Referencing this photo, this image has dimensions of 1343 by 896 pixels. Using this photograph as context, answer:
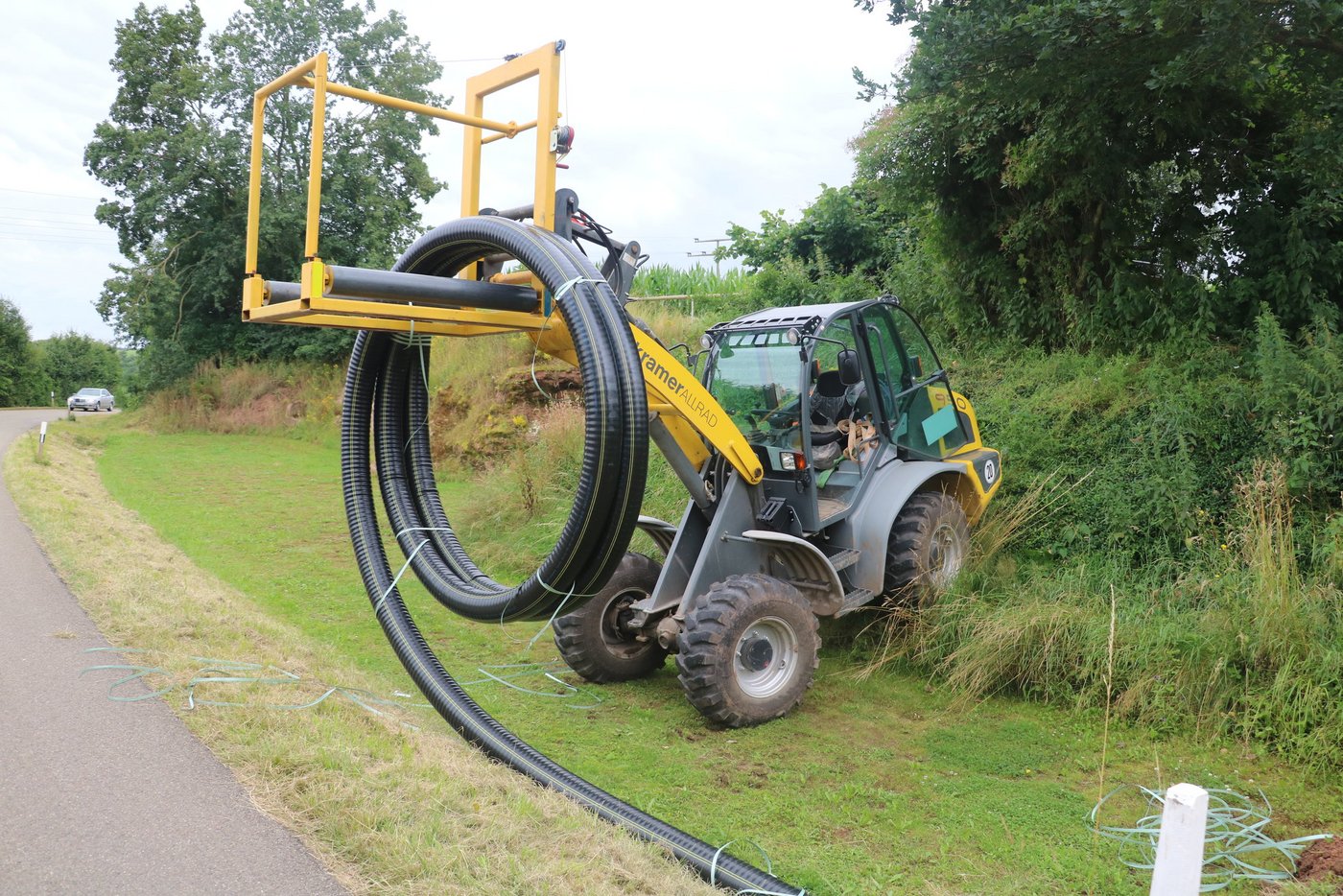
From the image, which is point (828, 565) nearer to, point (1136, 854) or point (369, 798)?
point (1136, 854)

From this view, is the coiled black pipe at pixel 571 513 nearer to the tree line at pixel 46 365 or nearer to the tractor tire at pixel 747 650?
the tractor tire at pixel 747 650

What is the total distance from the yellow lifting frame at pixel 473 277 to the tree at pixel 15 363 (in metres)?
53.1

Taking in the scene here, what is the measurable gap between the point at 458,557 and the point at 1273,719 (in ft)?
15.0

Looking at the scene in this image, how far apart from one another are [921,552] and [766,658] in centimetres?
156

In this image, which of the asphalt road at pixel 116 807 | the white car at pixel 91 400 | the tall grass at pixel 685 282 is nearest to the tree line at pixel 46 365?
the white car at pixel 91 400

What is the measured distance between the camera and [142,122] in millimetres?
28250

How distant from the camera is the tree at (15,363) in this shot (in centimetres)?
4844

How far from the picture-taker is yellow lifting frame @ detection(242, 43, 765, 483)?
4.56 m

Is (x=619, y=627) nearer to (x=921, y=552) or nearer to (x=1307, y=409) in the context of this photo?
(x=921, y=552)

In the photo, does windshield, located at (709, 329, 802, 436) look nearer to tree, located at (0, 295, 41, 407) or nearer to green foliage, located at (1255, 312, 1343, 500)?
green foliage, located at (1255, 312, 1343, 500)

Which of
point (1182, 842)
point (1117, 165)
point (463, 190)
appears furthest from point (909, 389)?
point (1182, 842)

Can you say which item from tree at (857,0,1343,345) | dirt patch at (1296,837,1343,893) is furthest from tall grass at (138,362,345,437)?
dirt patch at (1296,837,1343,893)

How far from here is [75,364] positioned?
Result: 186 feet

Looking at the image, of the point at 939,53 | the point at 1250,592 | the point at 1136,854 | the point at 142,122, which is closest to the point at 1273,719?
the point at 1250,592
